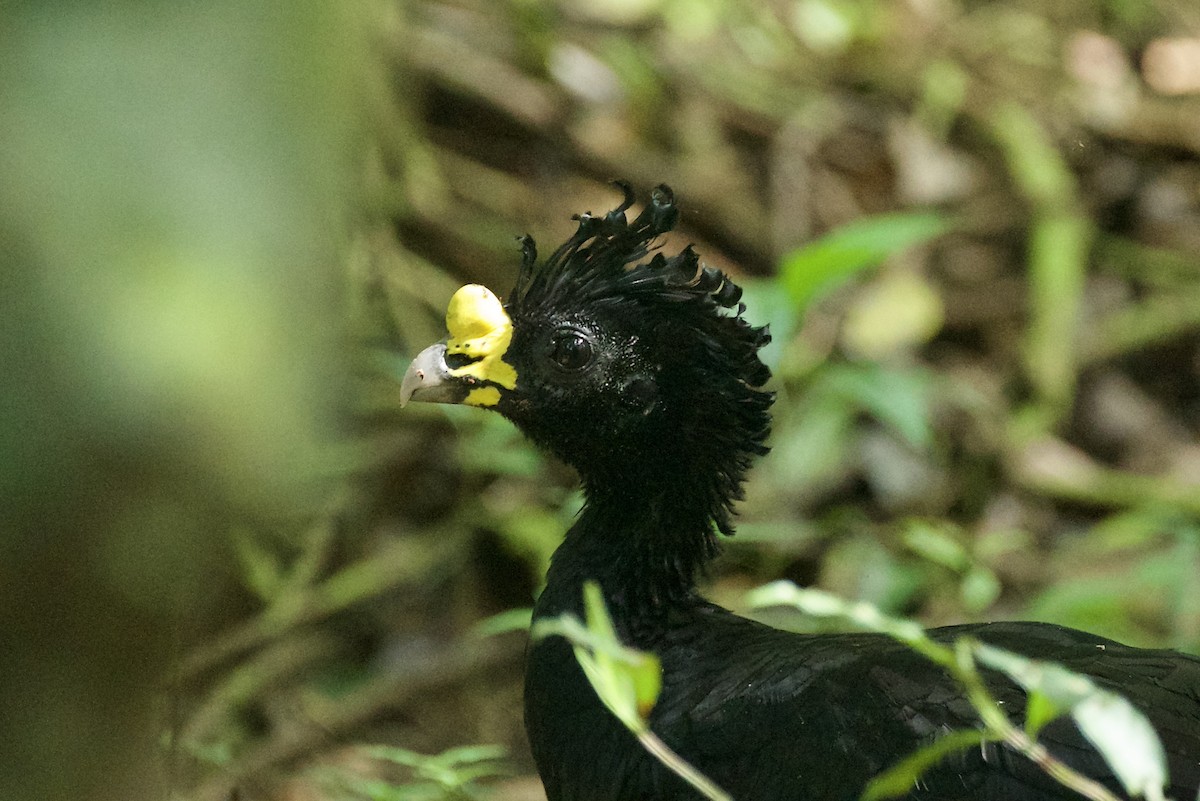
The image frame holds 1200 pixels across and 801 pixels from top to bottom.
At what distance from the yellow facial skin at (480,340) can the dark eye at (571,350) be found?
10 cm

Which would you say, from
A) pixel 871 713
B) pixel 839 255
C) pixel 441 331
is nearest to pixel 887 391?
pixel 839 255

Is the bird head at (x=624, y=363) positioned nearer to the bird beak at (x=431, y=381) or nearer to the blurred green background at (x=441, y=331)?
the bird beak at (x=431, y=381)

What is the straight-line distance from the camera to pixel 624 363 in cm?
261

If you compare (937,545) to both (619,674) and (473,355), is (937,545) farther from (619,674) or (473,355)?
(619,674)

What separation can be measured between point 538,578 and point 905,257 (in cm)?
220

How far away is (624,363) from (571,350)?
0.11 meters

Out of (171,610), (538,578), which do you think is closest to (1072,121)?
(538,578)


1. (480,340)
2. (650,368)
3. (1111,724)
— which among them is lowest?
(1111,724)

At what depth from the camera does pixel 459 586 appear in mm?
4664

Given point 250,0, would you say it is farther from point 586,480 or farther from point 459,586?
point 459,586

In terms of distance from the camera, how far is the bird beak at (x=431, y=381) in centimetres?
263

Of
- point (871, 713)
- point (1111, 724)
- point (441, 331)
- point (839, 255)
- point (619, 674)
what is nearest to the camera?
point (1111, 724)

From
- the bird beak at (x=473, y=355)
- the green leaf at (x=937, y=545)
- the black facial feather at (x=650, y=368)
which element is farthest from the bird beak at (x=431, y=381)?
the green leaf at (x=937, y=545)

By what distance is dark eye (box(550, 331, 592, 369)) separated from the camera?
262cm
